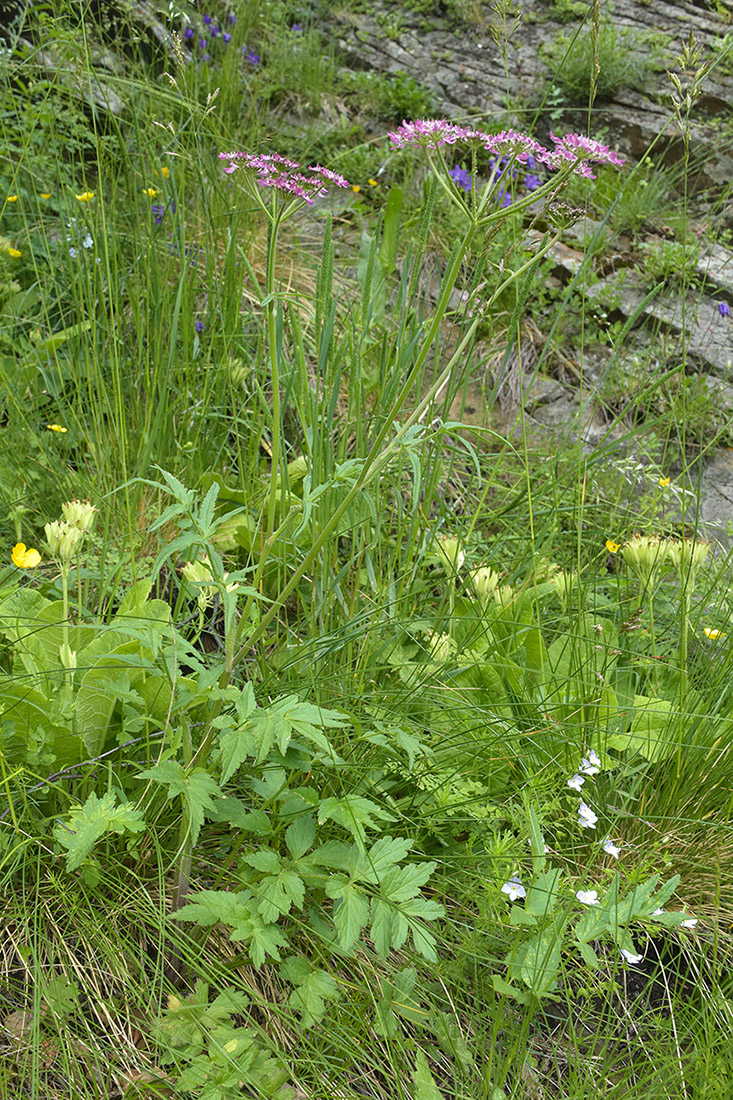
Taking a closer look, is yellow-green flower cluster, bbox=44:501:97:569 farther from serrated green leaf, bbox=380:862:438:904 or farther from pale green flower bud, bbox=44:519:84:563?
serrated green leaf, bbox=380:862:438:904

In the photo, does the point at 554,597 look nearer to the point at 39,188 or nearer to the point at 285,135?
the point at 39,188

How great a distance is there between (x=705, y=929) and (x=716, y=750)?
1.07 ft

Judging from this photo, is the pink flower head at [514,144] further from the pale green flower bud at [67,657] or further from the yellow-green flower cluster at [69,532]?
the pale green flower bud at [67,657]

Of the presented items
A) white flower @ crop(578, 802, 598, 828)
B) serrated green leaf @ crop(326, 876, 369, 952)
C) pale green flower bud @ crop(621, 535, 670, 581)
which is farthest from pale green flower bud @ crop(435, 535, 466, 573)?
serrated green leaf @ crop(326, 876, 369, 952)

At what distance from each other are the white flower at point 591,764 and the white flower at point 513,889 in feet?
0.82

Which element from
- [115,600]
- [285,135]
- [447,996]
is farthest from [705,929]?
[285,135]

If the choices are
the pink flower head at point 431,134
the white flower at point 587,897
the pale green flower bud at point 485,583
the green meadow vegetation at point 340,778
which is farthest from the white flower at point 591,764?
the pink flower head at point 431,134

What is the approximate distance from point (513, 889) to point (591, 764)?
0.32m

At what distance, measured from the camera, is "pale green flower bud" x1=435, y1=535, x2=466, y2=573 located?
5.58 feet

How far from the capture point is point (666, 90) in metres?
4.80

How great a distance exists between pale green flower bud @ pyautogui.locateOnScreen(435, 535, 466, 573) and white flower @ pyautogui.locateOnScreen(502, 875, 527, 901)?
0.64m

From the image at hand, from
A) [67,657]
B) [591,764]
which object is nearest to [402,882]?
[591,764]

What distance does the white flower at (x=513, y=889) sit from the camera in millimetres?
1239

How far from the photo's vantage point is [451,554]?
174cm
